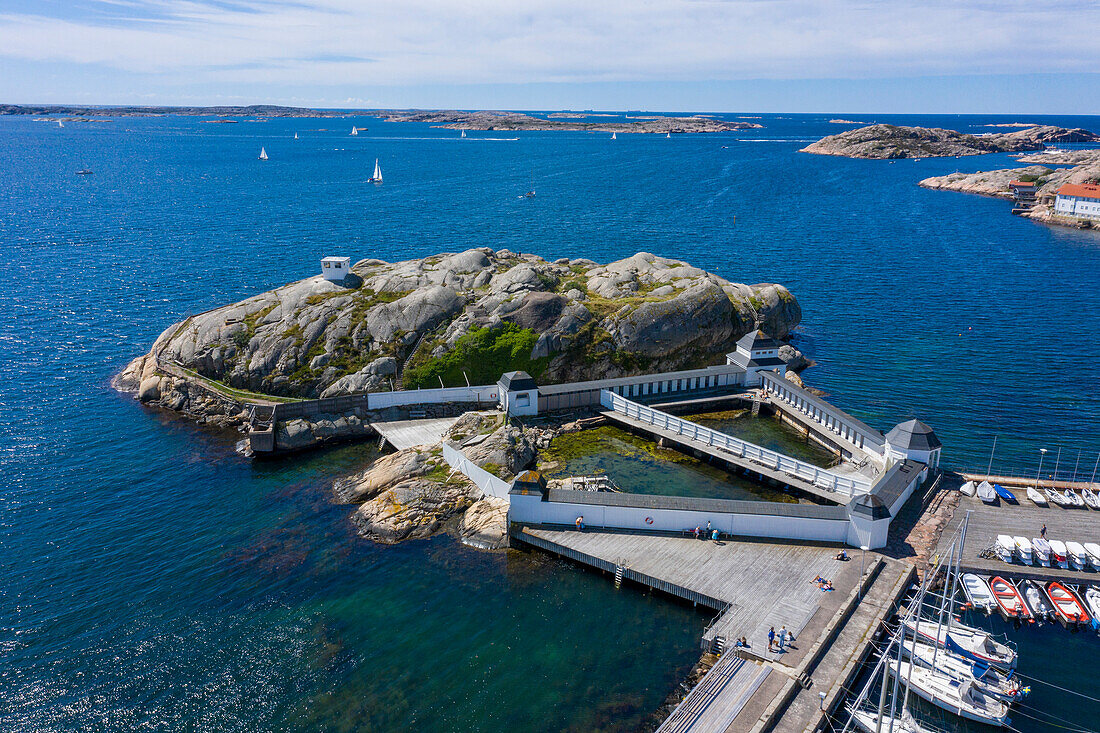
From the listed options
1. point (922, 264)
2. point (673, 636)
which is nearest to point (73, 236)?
point (673, 636)

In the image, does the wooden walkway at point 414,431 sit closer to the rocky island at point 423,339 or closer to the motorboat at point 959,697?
the rocky island at point 423,339

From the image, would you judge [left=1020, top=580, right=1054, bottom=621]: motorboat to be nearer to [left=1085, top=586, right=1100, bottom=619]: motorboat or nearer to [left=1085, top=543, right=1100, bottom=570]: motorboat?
[left=1085, top=586, right=1100, bottom=619]: motorboat

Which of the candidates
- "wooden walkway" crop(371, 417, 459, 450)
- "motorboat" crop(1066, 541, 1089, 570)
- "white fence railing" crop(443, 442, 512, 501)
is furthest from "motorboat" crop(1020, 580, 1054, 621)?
"wooden walkway" crop(371, 417, 459, 450)

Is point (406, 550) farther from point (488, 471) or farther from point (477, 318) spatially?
point (477, 318)

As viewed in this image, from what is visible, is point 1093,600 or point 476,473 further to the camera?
point 476,473

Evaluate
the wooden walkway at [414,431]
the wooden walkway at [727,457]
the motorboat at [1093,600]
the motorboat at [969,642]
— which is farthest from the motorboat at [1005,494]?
the wooden walkway at [414,431]

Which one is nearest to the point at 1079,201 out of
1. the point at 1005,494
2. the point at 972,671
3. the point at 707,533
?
the point at 1005,494

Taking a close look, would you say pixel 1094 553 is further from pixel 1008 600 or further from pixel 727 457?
pixel 727 457
